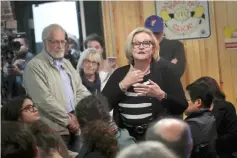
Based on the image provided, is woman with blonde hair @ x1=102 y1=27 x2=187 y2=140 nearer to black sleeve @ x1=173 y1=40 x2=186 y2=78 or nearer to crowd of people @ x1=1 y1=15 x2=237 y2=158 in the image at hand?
crowd of people @ x1=1 y1=15 x2=237 y2=158

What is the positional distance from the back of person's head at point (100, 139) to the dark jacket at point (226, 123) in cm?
131

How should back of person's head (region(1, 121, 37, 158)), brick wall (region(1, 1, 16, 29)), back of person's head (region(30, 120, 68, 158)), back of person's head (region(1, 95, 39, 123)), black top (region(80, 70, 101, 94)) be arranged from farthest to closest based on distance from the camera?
brick wall (region(1, 1, 16, 29)) < black top (region(80, 70, 101, 94)) < back of person's head (region(1, 95, 39, 123)) < back of person's head (region(30, 120, 68, 158)) < back of person's head (region(1, 121, 37, 158))

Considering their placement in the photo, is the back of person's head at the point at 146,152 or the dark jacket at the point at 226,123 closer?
the back of person's head at the point at 146,152

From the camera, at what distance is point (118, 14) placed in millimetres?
5824

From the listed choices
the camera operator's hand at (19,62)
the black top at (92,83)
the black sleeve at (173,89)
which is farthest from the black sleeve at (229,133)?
the camera operator's hand at (19,62)

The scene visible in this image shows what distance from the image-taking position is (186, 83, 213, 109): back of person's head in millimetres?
3738

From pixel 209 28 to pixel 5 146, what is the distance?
154 inches

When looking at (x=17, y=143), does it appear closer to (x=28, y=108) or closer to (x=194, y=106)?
(x=28, y=108)

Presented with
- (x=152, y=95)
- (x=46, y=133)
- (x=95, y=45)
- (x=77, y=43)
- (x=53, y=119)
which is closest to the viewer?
(x=46, y=133)

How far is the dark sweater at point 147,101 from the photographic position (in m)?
3.49

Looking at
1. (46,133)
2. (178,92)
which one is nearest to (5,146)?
(46,133)

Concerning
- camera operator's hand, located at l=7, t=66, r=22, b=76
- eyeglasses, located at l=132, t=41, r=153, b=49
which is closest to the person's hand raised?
eyeglasses, located at l=132, t=41, r=153, b=49

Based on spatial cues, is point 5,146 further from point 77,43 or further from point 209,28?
point 209,28

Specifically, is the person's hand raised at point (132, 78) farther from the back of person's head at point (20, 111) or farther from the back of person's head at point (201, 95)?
the back of person's head at point (20, 111)
